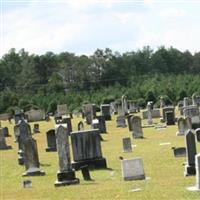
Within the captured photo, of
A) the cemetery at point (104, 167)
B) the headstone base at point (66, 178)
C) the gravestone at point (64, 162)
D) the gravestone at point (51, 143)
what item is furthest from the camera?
the gravestone at point (51, 143)

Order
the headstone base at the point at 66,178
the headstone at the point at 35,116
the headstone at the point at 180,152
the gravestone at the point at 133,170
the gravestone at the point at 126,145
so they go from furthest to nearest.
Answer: the headstone at the point at 35,116 → the gravestone at the point at 126,145 → the headstone at the point at 180,152 → the headstone base at the point at 66,178 → the gravestone at the point at 133,170

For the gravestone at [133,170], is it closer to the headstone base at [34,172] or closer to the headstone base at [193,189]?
the headstone base at [193,189]

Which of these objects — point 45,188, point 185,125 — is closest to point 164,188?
point 45,188

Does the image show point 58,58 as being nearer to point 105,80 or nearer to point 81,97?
point 105,80

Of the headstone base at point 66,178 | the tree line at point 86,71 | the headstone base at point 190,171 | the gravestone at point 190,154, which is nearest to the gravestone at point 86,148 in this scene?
the headstone base at point 66,178

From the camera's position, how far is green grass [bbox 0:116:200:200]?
17078 millimetres

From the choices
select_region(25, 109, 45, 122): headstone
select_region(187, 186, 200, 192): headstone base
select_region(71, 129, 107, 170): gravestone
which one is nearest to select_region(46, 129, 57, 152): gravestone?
select_region(71, 129, 107, 170): gravestone

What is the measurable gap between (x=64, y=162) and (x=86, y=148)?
3360mm

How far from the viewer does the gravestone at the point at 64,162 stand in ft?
69.7

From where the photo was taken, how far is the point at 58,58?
453ft

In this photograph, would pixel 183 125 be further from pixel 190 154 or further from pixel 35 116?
pixel 35 116

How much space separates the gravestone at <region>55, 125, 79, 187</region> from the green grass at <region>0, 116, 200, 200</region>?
0.38 m

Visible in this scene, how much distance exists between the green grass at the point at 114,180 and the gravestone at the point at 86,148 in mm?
735

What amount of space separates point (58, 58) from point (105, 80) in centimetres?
1557
